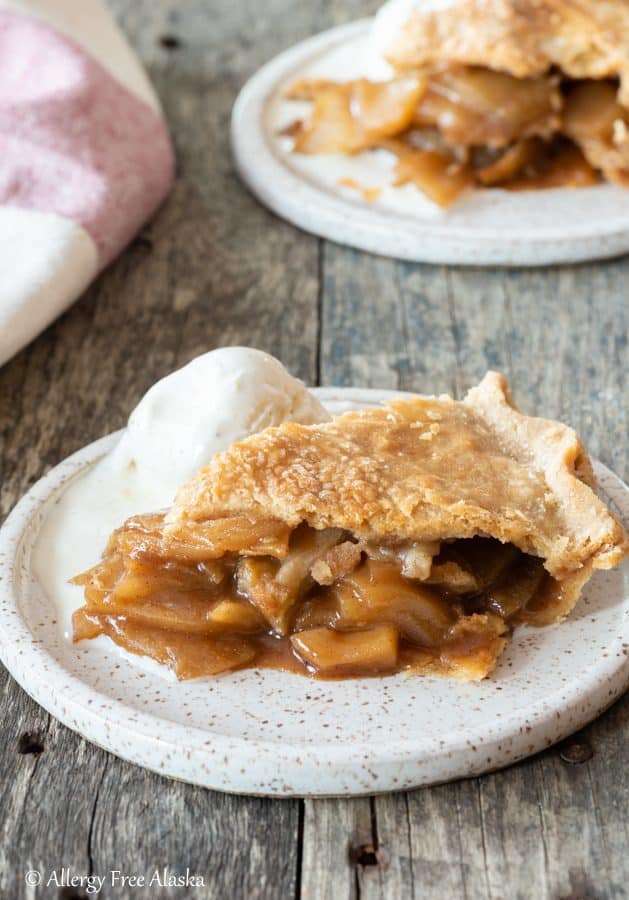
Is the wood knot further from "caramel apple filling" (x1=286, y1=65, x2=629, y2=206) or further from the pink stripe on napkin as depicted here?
"caramel apple filling" (x1=286, y1=65, x2=629, y2=206)

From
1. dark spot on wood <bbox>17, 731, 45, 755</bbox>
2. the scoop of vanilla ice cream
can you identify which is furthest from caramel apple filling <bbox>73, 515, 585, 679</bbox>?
the scoop of vanilla ice cream

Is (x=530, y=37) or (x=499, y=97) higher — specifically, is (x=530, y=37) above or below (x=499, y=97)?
above

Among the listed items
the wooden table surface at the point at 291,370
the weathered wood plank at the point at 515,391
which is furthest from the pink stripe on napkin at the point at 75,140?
the weathered wood plank at the point at 515,391

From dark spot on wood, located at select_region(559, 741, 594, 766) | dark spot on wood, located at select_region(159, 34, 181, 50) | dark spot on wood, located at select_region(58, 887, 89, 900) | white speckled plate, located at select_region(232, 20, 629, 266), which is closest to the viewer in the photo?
dark spot on wood, located at select_region(58, 887, 89, 900)

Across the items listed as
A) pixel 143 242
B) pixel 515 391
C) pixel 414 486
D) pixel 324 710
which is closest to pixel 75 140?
pixel 143 242

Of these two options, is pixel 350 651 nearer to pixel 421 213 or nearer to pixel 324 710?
pixel 324 710

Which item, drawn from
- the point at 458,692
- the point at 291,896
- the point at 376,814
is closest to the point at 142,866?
the point at 291,896

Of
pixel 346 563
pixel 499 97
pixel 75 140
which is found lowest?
pixel 499 97
